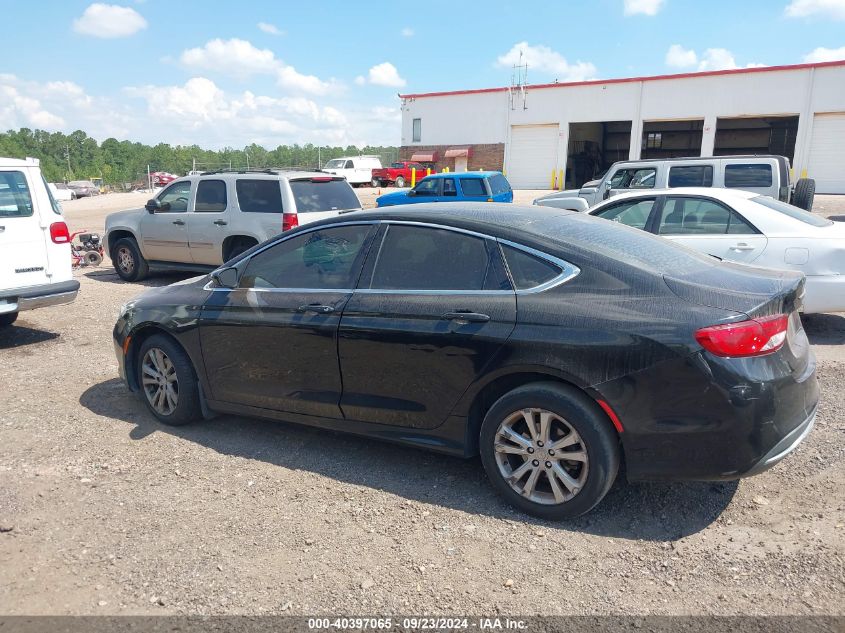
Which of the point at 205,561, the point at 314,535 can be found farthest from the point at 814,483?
the point at 205,561

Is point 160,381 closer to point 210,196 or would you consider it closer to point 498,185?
point 210,196

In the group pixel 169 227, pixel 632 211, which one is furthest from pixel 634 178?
pixel 169 227

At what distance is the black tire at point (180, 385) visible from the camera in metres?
4.86

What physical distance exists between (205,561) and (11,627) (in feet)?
2.72

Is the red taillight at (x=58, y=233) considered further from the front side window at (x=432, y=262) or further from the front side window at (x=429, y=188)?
the front side window at (x=429, y=188)

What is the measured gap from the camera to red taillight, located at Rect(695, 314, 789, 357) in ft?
10.2

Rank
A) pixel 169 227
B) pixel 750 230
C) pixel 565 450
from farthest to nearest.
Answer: pixel 169 227
pixel 750 230
pixel 565 450

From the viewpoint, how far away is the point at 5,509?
3.85 metres

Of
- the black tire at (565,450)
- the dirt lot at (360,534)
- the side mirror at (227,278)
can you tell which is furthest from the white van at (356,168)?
the black tire at (565,450)

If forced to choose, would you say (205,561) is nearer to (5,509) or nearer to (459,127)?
(5,509)

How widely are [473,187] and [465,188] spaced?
220 mm

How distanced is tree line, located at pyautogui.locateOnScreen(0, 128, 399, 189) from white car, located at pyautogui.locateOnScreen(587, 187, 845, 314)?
58195 millimetres

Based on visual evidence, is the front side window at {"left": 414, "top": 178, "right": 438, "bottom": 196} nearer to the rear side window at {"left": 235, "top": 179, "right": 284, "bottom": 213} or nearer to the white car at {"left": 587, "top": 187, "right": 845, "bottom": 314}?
the rear side window at {"left": 235, "top": 179, "right": 284, "bottom": 213}

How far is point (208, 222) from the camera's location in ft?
34.1
